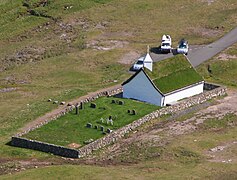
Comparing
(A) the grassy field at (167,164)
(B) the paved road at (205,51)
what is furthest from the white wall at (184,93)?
(B) the paved road at (205,51)

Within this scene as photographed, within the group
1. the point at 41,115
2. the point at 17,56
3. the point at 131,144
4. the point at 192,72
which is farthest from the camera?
the point at 17,56

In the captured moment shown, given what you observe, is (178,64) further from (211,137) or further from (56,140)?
(56,140)

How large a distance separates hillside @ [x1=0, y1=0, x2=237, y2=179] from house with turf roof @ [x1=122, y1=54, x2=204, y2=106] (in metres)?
6.38


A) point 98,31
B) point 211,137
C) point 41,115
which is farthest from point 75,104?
point 98,31

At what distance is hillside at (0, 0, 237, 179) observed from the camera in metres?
57.6

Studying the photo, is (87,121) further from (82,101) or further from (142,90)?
(142,90)

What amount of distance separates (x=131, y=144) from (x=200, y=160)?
689cm

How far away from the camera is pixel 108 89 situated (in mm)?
76250

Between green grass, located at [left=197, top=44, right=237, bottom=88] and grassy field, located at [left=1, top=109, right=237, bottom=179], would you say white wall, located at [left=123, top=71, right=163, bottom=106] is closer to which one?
grassy field, located at [left=1, top=109, right=237, bottom=179]

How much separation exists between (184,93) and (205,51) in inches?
804

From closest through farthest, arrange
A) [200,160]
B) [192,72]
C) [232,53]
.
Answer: [200,160] < [192,72] < [232,53]

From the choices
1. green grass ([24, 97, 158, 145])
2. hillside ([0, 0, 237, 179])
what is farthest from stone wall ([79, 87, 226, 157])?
hillside ([0, 0, 237, 179])

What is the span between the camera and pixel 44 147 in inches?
2347

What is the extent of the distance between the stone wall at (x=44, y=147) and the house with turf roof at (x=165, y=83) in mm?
13607
